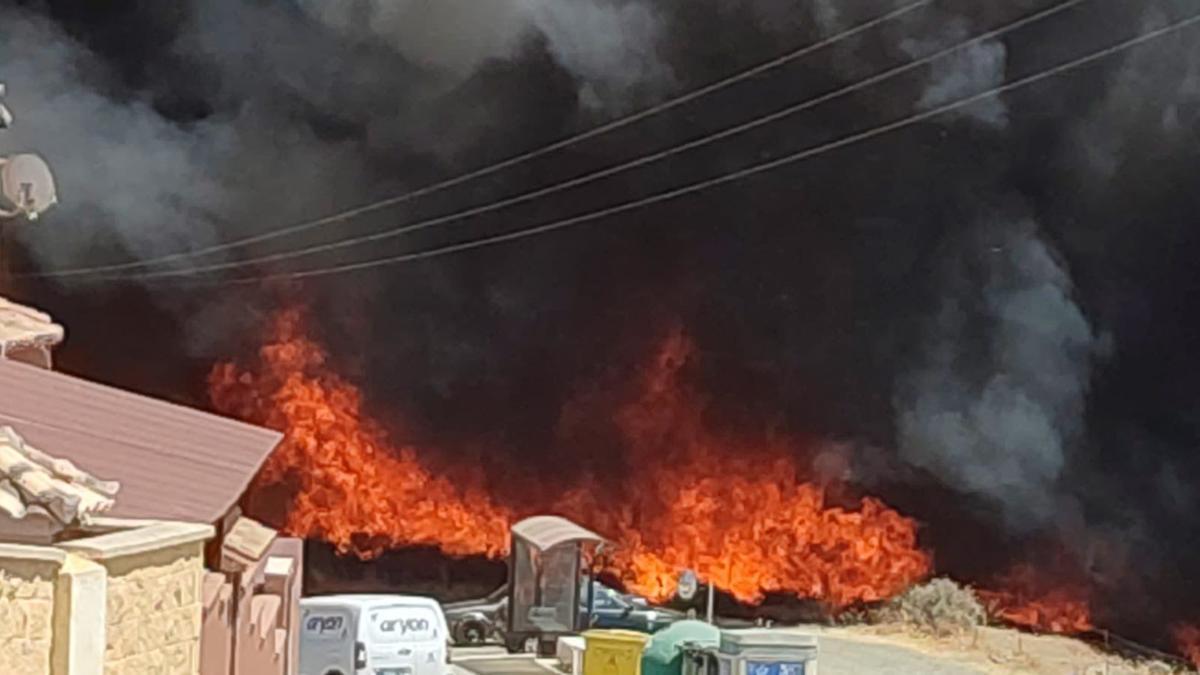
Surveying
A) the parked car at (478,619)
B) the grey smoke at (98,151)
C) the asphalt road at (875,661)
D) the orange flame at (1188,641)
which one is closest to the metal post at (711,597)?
the asphalt road at (875,661)

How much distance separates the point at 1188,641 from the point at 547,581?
7.68m

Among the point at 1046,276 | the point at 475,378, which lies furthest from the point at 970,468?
the point at 475,378

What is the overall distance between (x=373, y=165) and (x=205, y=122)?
211 centimetres

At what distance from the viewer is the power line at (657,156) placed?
787 inches

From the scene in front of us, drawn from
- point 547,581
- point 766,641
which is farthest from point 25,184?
point 547,581

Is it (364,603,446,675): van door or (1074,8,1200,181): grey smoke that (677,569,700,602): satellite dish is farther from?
(1074,8,1200,181): grey smoke

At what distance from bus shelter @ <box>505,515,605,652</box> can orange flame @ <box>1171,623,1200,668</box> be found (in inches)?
275

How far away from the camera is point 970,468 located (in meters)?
20.2

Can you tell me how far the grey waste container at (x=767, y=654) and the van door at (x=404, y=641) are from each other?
13.2 feet

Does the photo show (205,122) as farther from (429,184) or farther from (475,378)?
(475,378)

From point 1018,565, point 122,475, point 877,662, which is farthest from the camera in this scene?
point 1018,565

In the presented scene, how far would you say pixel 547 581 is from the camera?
19.6 metres

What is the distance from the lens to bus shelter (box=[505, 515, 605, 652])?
1931cm

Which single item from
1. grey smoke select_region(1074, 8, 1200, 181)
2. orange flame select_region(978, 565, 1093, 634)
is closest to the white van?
orange flame select_region(978, 565, 1093, 634)
